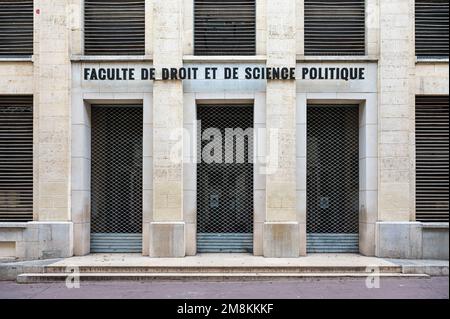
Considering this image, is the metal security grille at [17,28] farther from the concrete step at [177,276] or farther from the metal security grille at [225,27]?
the concrete step at [177,276]

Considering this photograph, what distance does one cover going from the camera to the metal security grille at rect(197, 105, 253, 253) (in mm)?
15086

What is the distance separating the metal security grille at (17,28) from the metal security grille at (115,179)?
9.69 ft

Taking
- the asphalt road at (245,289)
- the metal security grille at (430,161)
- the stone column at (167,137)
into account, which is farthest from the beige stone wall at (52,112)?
the metal security grille at (430,161)

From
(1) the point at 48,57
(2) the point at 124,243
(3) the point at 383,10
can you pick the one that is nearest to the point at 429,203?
(3) the point at 383,10

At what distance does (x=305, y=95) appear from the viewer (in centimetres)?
1463

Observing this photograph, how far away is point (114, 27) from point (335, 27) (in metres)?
6.89

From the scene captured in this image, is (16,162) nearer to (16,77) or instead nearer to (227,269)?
(16,77)

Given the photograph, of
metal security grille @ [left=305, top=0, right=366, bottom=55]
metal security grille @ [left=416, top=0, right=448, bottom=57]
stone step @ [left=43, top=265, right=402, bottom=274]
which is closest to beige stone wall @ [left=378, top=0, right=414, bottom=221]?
metal security grille @ [left=416, top=0, right=448, bottom=57]

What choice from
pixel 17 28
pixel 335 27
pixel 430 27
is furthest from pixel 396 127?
pixel 17 28

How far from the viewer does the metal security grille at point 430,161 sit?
14.4m

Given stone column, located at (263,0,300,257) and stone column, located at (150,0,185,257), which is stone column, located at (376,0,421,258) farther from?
stone column, located at (150,0,185,257)

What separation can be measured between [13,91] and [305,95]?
8811 millimetres

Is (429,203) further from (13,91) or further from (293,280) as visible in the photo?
(13,91)

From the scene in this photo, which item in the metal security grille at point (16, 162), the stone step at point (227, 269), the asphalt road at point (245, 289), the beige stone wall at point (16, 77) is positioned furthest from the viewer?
the metal security grille at point (16, 162)
